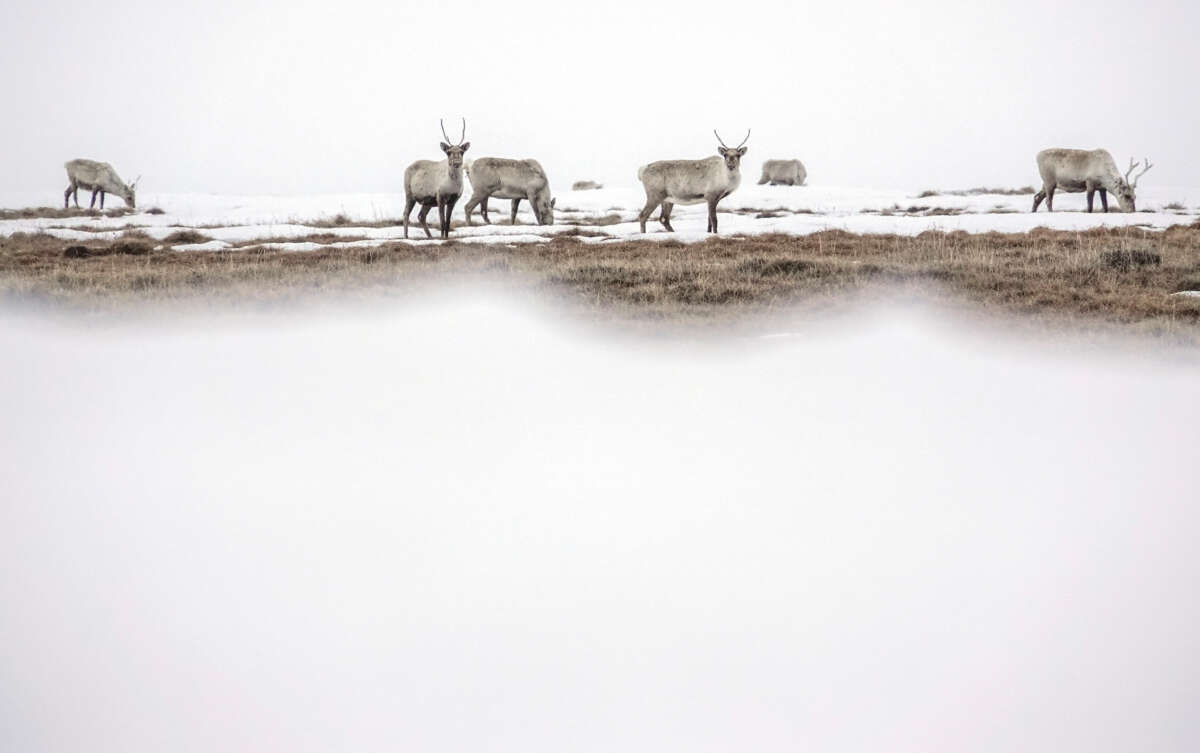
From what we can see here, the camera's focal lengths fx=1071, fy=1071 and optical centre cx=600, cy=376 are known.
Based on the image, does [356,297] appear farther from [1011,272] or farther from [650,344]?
[1011,272]

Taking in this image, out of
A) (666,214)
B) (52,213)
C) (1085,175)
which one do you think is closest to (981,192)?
(1085,175)

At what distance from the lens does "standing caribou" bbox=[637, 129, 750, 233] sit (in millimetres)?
18828

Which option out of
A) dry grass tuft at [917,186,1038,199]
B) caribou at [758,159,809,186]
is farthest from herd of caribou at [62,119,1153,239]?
caribou at [758,159,809,186]

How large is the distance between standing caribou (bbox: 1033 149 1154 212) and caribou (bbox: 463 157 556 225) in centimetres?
1149

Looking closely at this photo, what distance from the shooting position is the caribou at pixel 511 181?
22.0 meters

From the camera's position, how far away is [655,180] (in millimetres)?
20188

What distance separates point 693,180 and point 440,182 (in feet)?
15.2

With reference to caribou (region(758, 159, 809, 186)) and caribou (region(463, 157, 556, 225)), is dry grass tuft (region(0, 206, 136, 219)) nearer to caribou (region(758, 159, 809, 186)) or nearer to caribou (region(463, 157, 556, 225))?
caribou (region(463, 157, 556, 225))

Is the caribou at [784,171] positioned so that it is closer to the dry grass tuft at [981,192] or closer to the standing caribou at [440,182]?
the dry grass tuft at [981,192]

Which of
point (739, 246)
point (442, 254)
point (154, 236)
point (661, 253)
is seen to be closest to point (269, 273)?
point (442, 254)

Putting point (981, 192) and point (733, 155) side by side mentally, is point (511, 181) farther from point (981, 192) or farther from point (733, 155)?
point (981, 192)

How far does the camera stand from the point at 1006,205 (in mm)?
27953

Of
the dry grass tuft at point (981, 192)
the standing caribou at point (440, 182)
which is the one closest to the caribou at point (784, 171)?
the dry grass tuft at point (981, 192)

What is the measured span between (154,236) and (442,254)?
24.6 ft
